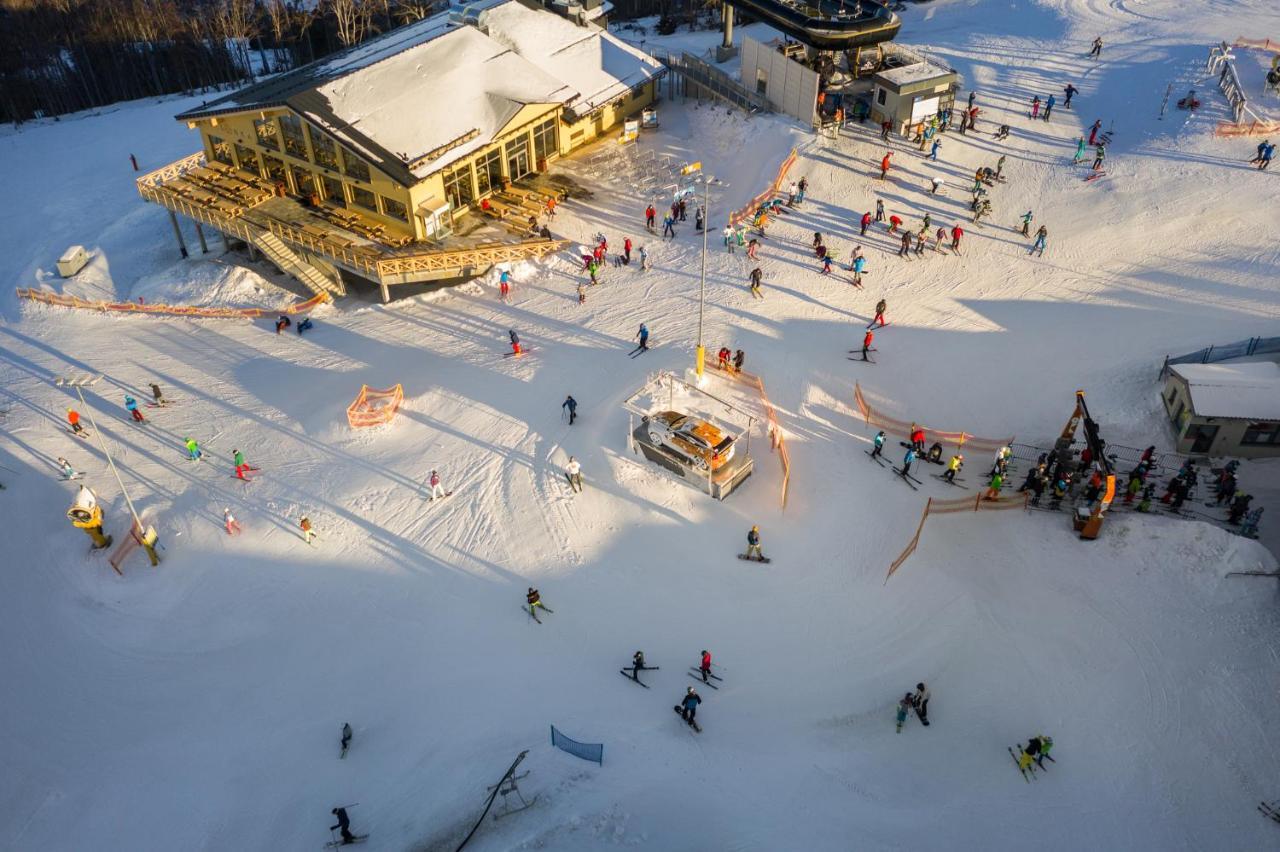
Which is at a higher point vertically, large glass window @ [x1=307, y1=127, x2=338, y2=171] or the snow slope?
large glass window @ [x1=307, y1=127, x2=338, y2=171]

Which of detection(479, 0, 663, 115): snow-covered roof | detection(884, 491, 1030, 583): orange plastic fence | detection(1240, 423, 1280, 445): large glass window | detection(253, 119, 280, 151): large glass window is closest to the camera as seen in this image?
detection(884, 491, 1030, 583): orange plastic fence

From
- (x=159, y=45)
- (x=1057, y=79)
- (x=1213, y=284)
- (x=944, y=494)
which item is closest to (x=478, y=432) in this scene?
(x=944, y=494)

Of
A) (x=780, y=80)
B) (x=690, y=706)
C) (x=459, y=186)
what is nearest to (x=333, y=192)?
(x=459, y=186)

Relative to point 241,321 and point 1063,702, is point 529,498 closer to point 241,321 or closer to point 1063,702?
point 1063,702

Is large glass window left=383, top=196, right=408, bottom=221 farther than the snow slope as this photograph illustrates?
Yes

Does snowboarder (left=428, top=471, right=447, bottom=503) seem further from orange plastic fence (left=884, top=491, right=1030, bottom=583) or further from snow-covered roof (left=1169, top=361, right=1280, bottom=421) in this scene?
snow-covered roof (left=1169, top=361, right=1280, bottom=421)

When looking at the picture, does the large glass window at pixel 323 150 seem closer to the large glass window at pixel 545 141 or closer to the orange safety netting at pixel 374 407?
the large glass window at pixel 545 141

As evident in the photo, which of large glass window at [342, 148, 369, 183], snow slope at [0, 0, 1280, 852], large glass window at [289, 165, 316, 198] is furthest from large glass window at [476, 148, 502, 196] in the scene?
large glass window at [289, 165, 316, 198]
